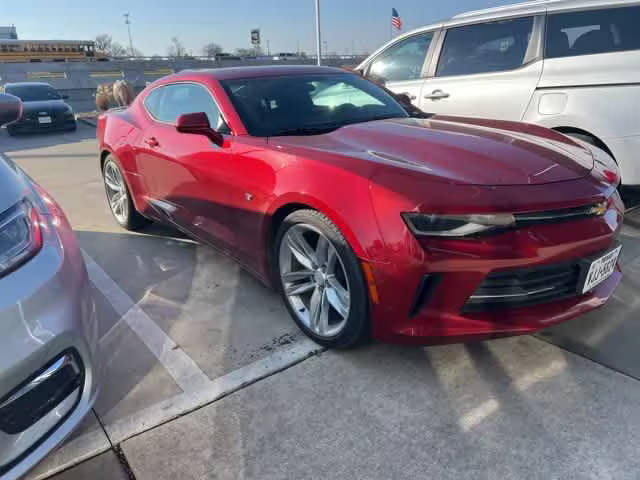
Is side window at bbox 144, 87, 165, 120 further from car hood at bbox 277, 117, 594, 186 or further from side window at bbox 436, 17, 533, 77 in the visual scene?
side window at bbox 436, 17, 533, 77

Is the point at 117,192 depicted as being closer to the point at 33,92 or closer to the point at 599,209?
the point at 599,209

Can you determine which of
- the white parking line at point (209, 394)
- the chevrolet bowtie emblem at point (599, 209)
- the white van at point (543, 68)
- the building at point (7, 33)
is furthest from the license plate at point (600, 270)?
the building at point (7, 33)

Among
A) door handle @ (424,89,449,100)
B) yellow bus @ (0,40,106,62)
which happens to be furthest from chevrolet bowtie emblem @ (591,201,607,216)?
yellow bus @ (0,40,106,62)

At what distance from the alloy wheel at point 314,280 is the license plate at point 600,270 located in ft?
3.37

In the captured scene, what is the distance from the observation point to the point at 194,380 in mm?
2279

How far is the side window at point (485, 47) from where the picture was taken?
4.41 meters

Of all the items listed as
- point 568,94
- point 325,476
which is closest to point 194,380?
point 325,476

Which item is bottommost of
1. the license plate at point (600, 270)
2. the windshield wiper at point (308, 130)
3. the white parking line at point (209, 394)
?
the white parking line at point (209, 394)

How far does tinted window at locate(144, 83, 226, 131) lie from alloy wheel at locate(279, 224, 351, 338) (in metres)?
0.91

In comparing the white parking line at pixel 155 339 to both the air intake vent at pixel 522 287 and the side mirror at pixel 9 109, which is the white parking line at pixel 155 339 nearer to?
the side mirror at pixel 9 109

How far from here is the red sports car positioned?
1.93m

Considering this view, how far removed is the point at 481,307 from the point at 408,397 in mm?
495

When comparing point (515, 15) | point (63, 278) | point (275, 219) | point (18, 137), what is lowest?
point (18, 137)

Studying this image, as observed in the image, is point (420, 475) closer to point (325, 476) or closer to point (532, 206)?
point (325, 476)
